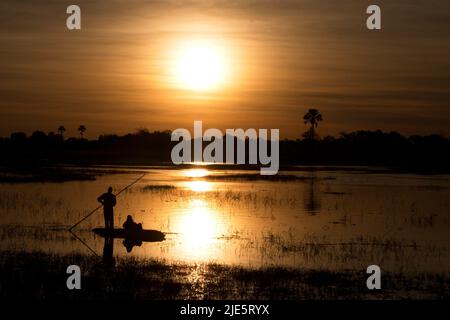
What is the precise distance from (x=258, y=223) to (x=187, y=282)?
44.8ft

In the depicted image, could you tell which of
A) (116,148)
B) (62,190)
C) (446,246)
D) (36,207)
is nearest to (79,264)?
(446,246)

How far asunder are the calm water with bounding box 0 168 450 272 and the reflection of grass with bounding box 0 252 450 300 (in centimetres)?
142

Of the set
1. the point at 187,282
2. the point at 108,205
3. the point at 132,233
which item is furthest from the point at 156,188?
the point at 187,282

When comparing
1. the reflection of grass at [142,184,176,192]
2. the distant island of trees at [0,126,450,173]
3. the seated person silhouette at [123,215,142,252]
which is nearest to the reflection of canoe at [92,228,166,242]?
the seated person silhouette at [123,215,142,252]

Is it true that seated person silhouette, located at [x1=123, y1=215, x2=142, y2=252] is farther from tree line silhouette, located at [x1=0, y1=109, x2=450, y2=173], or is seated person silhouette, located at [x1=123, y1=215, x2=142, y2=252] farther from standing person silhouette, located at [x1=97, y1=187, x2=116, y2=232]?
tree line silhouette, located at [x1=0, y1=109, x2=450, y2=173]

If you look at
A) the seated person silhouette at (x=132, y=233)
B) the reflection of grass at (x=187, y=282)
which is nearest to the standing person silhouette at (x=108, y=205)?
the seated person silhouette at (x=132, y=233)

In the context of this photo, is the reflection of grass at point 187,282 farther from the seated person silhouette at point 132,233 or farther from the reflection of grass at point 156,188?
the reflection of grass at point 156,188

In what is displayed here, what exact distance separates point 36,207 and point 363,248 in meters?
17.6

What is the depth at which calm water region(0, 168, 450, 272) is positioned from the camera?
21.4 m

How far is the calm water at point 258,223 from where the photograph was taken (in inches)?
843

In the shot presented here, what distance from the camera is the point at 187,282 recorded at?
1680 centimetres

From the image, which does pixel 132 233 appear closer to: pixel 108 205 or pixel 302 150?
pixel 108 205
